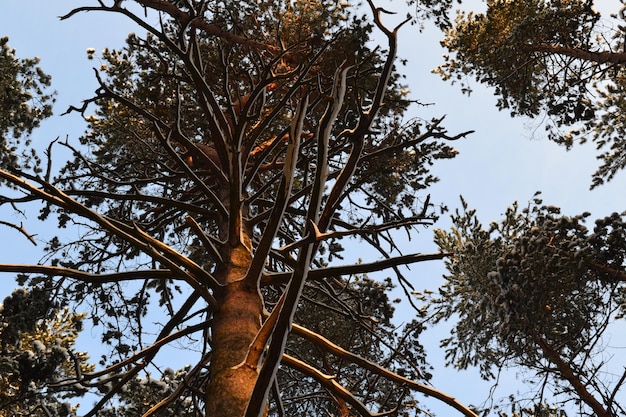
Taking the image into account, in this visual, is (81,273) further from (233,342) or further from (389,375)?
(389,375)

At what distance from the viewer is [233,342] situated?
3139 millimetres

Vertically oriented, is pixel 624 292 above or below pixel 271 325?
above

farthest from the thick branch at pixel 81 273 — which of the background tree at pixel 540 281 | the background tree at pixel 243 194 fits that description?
the background tree at pixel 540 281

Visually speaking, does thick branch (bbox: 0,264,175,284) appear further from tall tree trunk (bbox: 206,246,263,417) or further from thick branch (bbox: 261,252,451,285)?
thick branch (bbox: 261,252,451,285)

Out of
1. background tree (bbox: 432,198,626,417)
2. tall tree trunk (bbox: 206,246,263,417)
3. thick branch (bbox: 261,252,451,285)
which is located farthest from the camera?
background tree (bbox: 432,198,626,417)

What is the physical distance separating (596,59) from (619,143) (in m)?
4.55

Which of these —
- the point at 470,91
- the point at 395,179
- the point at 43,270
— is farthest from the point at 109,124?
the point at 470,91

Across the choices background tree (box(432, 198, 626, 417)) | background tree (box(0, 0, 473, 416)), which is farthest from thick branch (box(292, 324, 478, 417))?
background tree (box(432, 198, 626, 417))

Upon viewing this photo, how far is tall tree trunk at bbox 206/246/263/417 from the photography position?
2742 mm

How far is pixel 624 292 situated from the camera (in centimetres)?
1215

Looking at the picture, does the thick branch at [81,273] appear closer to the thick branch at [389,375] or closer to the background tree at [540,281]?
the thick branch at [389,375]

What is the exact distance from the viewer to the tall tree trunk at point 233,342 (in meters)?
2.74

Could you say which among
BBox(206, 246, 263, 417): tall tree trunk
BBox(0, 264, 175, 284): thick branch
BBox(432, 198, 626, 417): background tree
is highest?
BBox(432, 198, 626, 417): background tree

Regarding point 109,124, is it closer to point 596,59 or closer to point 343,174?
point 343,174
